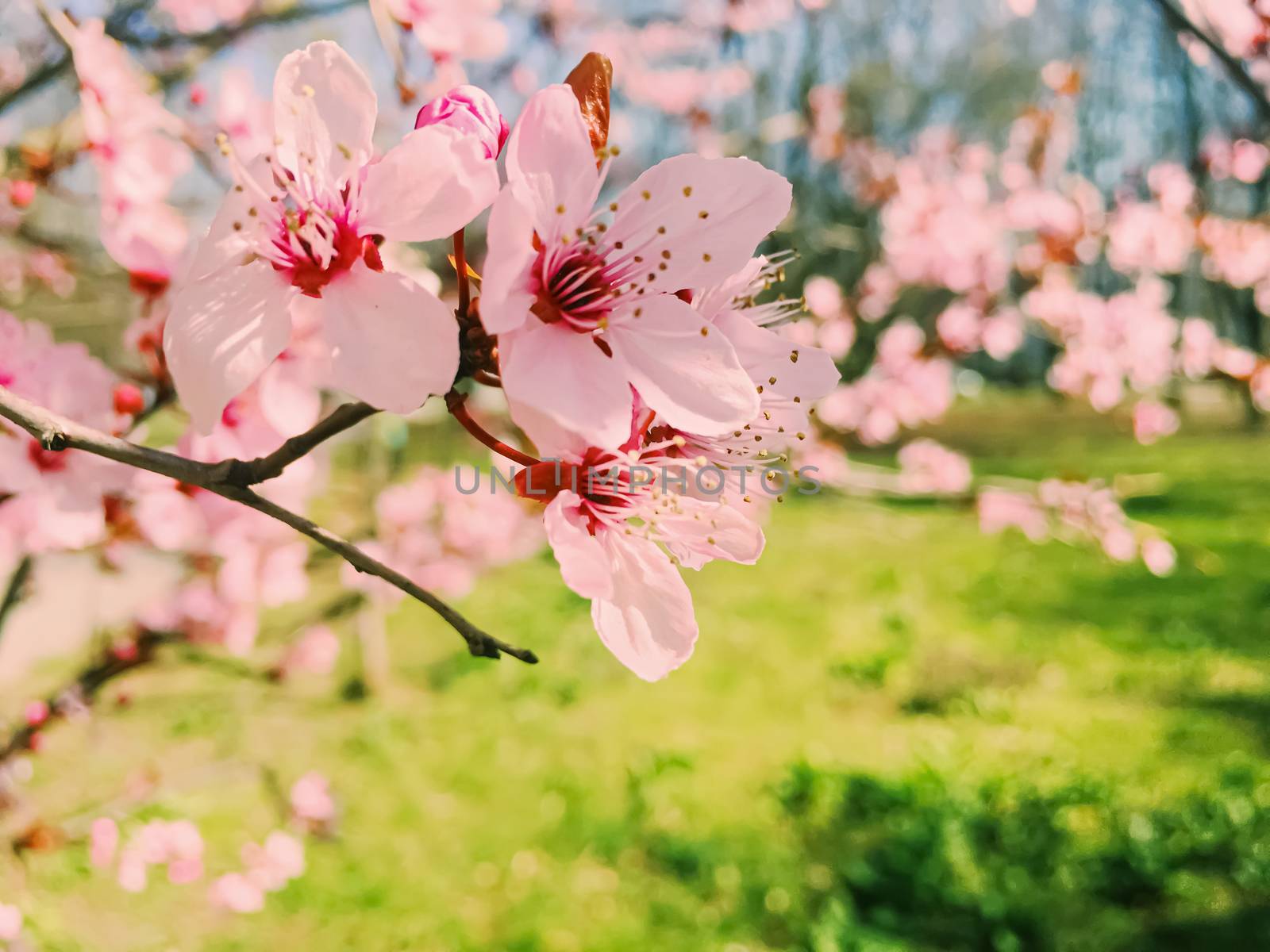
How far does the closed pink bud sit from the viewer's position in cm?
63

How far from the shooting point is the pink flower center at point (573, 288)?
62cm

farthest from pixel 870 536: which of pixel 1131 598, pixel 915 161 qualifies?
pixel 915 161

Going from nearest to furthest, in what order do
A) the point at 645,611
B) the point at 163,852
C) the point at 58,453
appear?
the point at 645,611 < the point at 58,453 < the point at 163,852

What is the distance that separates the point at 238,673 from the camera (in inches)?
97.3

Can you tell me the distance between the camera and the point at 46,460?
1.08 metres

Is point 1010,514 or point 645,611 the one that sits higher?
point 645,611

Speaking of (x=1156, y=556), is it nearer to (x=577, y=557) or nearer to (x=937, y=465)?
(x=937, y=465)

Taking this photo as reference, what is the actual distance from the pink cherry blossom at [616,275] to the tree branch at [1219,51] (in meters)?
1.16

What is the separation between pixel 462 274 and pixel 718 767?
3608mm

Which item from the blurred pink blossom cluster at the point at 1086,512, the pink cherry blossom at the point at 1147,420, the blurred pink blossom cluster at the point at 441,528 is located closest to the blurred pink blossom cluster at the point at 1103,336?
the pink cherry blossom at the point at 1147,420

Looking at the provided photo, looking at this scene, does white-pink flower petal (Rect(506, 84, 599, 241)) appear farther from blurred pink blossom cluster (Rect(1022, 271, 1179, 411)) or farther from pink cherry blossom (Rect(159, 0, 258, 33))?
blurred pink blossom cluster (Rect(1022, 271, 1179, 411))

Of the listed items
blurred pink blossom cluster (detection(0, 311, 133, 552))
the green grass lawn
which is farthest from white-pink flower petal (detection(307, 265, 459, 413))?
the green grass lawn

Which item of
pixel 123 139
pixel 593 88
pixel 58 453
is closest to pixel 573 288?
pixel 593 88

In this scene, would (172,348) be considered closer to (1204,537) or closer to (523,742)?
(523,742)
